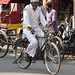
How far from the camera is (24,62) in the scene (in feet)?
31.4

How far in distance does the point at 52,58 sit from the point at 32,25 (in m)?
1.18

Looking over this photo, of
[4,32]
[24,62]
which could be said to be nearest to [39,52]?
[24,62]

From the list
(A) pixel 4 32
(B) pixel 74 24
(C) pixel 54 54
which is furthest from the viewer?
(B) pixel 74 24

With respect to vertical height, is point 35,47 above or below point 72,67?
above

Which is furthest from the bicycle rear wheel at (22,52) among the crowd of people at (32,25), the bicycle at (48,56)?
the crowd of people at (32,25)

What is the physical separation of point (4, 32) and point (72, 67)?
281cm

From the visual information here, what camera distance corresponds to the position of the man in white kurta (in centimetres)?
892

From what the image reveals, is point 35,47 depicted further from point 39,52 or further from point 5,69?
point 5,69

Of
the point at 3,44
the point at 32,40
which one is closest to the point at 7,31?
the point at 3,44

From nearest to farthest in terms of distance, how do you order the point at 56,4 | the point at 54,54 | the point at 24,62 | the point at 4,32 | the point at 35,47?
the point at 54,54 → the point at 35,47 → the point at 24,62 → the point at 4,32 → the point at 56,4

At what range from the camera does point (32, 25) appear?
914 centimetres

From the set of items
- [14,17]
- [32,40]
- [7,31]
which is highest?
[14,17]

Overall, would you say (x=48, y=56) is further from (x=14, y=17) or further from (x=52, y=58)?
(x=14, y=17)

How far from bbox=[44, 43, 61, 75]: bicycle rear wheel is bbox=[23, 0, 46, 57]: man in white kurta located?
0.45 metres
